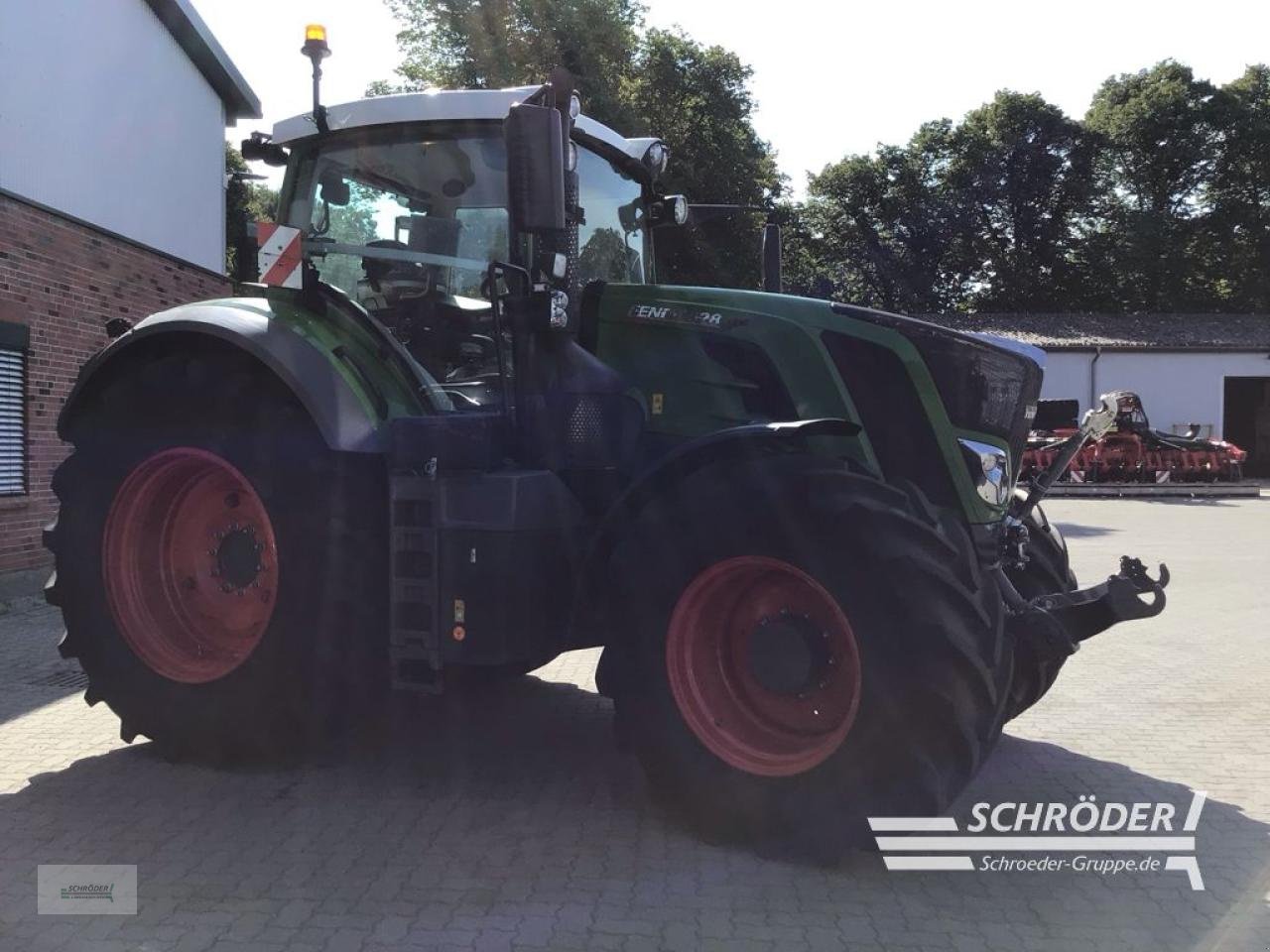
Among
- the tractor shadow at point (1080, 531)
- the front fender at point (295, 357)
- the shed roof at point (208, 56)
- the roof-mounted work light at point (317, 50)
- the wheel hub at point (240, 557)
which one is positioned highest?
the shed roof at point (208, 56)

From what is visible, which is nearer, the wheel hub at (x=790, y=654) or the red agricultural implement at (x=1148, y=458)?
the wheel hub at (x=790, y=654)

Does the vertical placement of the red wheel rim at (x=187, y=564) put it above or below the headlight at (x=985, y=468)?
below

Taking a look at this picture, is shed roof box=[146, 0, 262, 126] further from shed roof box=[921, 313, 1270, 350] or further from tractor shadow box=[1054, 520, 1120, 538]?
shed roof box=[921, 313, 1270, 350]

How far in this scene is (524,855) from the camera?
3.56m

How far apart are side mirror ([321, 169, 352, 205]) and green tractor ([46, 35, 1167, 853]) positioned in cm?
2

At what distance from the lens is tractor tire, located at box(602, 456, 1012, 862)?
3.23 meters

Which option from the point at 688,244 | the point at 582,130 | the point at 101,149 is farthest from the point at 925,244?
the point at 582,130

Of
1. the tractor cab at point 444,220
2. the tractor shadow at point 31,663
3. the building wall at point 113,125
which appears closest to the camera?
the tractor cab at point 444,220

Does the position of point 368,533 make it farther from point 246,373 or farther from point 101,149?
point 101,149

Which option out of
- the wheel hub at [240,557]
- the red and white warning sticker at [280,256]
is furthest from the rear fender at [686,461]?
the red and white warning sticker at [280,256]

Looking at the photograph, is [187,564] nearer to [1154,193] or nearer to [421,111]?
[421,111]

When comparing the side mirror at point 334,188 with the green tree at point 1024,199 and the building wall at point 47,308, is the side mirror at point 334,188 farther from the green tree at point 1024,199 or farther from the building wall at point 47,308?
the green tree at point 1024,199

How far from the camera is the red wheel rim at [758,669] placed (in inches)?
138

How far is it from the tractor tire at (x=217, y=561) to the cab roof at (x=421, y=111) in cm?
114
